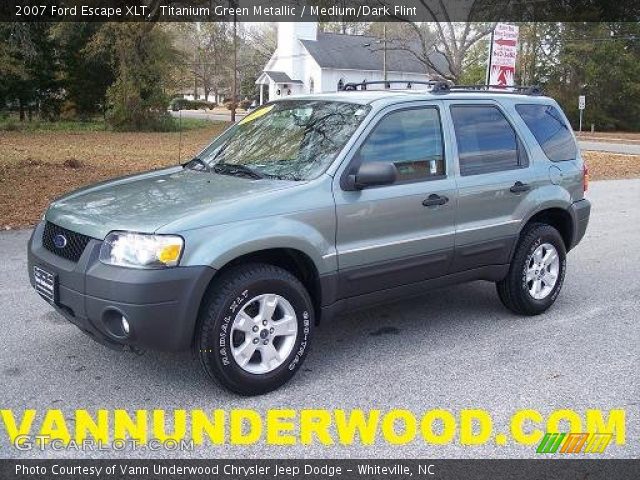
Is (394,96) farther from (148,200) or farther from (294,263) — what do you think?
(148,200)

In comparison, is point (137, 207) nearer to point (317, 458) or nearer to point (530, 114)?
point (317, 458)

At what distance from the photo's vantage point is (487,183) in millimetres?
5156

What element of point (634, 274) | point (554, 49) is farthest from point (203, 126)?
point (634, 274)

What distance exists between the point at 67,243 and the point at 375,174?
193 cm

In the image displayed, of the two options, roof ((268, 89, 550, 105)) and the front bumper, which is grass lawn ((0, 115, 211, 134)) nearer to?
roof ((268, 89, 550, 105))

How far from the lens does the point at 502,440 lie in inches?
143

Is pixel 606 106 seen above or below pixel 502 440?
above

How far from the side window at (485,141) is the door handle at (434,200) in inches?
12.4

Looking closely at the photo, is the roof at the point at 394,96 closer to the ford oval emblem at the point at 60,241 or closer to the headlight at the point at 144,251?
the headlight at the point at 144,251

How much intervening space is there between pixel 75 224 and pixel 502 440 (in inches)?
107

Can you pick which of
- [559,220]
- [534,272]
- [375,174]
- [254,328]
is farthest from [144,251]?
[559,220]

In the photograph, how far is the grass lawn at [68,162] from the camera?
10680mm

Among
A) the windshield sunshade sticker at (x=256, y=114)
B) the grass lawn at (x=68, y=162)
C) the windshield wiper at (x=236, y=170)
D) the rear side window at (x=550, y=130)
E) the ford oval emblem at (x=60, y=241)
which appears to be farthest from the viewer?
the grass lawn at (x=68, y=162)

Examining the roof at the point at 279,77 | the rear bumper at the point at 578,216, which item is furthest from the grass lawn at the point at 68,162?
the roof at the point at 279,77
